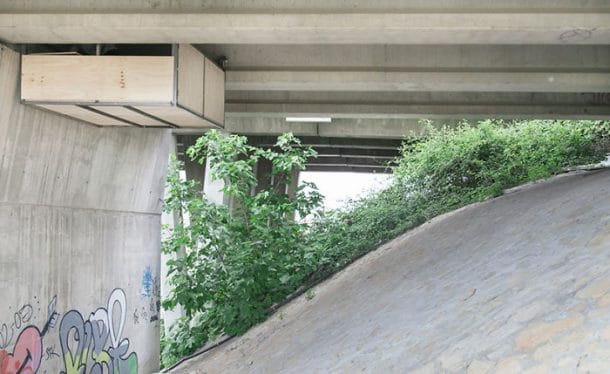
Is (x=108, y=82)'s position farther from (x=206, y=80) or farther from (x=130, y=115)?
(x=206, y=80)

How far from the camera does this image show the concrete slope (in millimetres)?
4207

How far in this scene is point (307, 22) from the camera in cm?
663

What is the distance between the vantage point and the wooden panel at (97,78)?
729 cm

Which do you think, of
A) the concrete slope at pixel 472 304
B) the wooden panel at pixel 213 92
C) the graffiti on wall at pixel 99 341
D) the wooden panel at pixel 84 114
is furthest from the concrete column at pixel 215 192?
the wooden panel at pixel 213 92

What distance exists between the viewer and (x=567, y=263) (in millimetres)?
5457

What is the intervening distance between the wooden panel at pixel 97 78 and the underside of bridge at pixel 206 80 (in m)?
0.03

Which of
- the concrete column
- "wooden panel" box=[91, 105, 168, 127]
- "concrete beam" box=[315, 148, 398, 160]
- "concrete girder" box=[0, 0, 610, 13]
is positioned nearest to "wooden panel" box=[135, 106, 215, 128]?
"wooden panel" box=[91, 105, 168, 127]

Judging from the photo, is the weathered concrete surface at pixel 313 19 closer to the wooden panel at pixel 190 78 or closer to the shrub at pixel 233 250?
the wooden panel at pixel 190 78

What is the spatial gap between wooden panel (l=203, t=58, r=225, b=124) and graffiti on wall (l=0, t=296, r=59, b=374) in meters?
3.63

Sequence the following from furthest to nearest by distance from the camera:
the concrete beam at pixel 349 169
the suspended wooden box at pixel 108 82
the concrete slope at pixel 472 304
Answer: the concrete beam at pixel 349 169 → the suspended wooden box at pixel 108 82 → the concrete slope at pixel 472 304

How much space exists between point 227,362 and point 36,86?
203 inches

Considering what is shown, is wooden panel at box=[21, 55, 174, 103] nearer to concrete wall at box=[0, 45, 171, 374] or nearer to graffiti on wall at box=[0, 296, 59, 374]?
concrete wall at box=[0, 45, 171, 374]

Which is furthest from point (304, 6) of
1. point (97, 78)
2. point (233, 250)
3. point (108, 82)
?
point (233, 250)

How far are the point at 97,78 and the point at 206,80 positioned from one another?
1.64m
